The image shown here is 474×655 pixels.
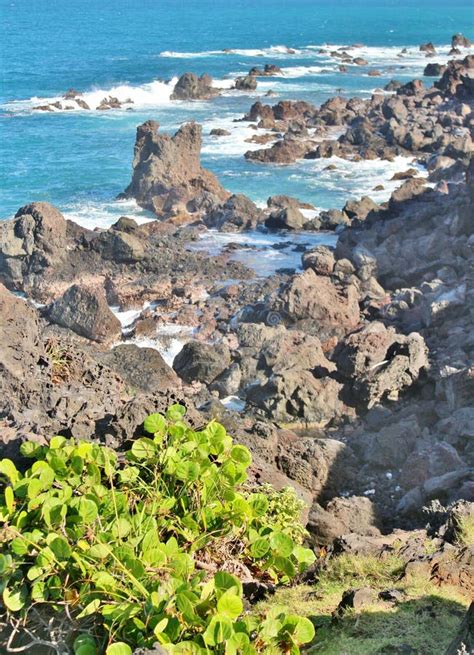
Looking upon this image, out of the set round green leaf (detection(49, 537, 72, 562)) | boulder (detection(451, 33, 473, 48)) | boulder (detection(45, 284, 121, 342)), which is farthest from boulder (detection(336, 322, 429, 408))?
boulder (detection(451, 33, 473, 48))

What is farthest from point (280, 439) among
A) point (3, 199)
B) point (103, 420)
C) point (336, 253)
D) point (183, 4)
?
point (183, 4)

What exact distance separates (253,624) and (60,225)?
23239 mm

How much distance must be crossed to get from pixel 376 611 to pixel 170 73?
73069 mm

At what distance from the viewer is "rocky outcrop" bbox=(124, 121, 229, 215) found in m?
34.0

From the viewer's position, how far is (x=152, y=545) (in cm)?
559

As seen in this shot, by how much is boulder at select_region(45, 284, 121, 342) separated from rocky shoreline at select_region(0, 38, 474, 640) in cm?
4

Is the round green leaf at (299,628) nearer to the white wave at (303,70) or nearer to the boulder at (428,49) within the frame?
the white wave at (303,70)

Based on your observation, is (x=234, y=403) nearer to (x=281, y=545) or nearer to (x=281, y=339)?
(x=281, y=339)

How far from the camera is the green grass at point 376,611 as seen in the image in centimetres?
604

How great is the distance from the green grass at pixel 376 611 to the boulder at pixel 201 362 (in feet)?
37.9

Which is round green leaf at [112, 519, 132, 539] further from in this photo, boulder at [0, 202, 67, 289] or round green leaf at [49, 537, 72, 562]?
boulder at [0, 202, 67, 289]

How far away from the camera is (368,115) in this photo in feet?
167

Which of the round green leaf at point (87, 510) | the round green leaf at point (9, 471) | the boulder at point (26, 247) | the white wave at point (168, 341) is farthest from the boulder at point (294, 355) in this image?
the round green leaf at point (87, 510)

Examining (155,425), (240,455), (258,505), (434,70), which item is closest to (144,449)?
(155,425)
